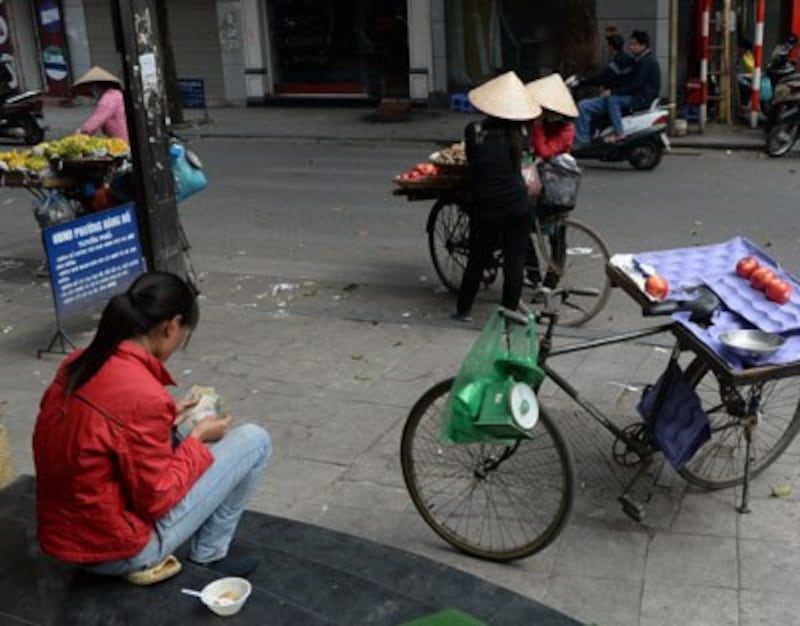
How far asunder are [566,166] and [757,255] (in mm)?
2442

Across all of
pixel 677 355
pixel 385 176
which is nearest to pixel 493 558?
pixel 677 355

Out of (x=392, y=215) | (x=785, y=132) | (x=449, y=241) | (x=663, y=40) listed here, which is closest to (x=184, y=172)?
(x=449, y=241)

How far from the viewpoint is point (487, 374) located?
155 inches

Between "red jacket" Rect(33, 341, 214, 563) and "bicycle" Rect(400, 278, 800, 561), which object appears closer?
"red jacket" Rect(33, 341, 214, 563)

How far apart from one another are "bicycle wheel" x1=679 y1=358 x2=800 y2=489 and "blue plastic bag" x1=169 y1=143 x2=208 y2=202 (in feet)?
14.3

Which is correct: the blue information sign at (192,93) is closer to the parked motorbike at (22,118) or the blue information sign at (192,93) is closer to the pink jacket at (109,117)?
the parked motorbike at (22,118)

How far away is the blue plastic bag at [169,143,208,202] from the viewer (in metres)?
7.88

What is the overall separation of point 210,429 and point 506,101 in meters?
3.55

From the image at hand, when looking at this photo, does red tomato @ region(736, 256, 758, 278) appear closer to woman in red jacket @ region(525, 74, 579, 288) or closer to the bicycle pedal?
the bicycle pedal

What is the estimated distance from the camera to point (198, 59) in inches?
791

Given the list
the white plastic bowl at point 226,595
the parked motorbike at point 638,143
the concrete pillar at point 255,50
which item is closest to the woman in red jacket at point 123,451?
the white plastic bowl at point 226,595

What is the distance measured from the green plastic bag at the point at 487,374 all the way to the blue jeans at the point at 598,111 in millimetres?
8836

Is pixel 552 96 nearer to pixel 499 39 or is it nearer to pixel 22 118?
pixel 499 39

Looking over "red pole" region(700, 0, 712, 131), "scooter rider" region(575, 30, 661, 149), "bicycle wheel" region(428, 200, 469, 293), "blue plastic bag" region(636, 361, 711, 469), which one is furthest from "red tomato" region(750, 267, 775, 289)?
"red pole" region(700, 0, 712, 131)
